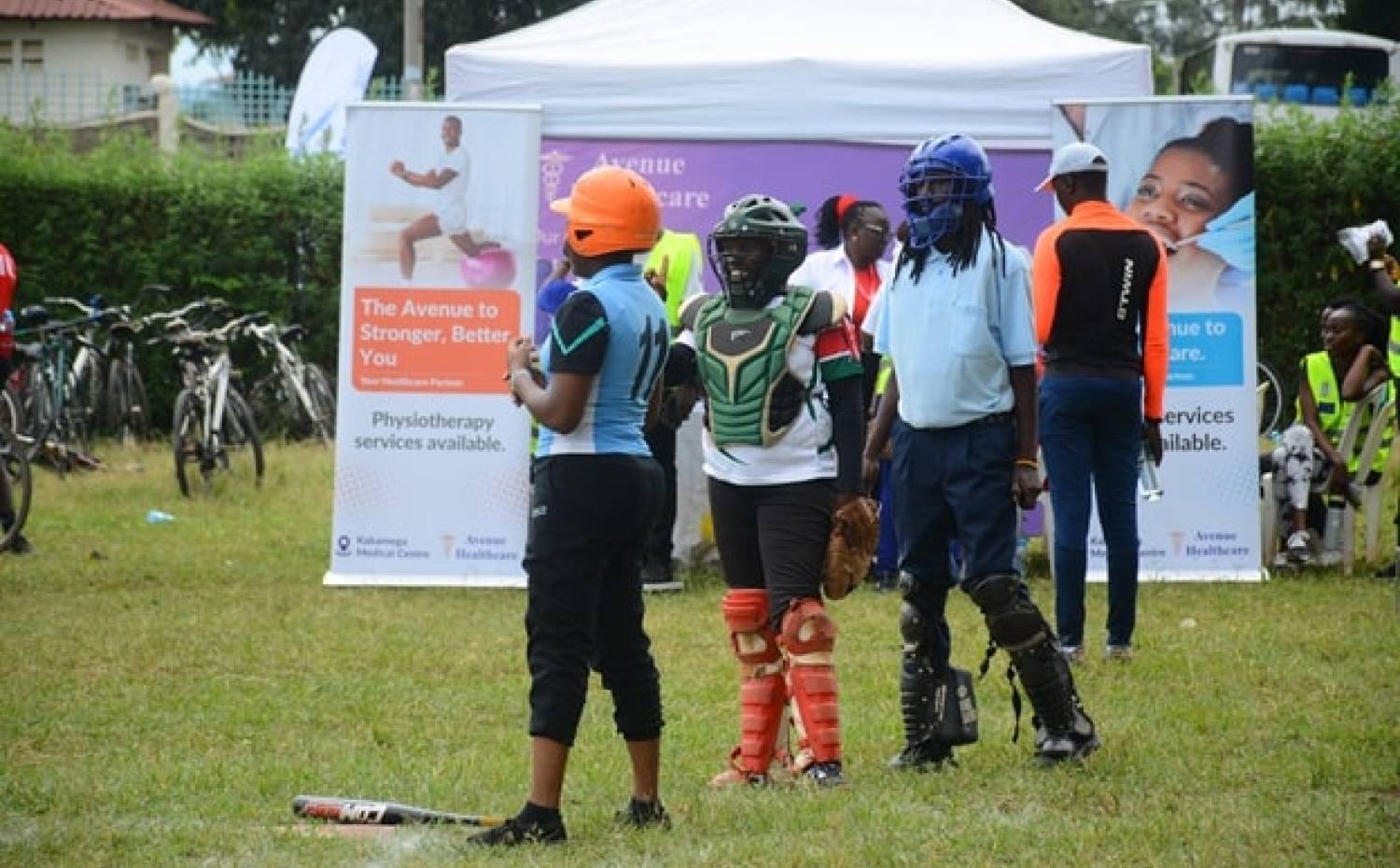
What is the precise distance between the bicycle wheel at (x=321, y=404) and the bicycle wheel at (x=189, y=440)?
3.34 metres

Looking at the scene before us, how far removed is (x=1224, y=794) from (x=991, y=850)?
3.82ft

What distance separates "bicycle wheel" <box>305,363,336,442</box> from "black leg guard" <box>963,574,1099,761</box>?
13.9m

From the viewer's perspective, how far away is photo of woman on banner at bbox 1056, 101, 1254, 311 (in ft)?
40.7

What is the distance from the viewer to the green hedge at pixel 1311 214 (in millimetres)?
18688

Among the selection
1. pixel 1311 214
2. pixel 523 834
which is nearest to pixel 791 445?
pixel 523 834

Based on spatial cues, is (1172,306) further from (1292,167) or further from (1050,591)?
(1292,167)

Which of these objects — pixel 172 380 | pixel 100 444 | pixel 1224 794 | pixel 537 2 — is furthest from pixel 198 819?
pixel 537 2

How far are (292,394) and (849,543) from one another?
14.1 metres

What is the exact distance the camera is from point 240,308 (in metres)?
21.7

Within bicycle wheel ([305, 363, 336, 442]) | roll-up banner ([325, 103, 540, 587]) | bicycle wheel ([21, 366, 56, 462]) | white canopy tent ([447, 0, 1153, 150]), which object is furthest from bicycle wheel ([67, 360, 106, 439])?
white canopy tent ([447, 0, 1153, 150])

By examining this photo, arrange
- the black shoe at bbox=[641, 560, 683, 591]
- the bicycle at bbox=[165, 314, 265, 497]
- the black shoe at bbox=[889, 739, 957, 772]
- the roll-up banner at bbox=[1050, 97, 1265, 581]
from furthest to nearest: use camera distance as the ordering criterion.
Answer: the bicycle at bbox=[165, 314, 265, 497] → the black shoe at bbox=[641, 560, 683, 591] → the roll-up banner at bbox=[1050, 97, 1265, 581] → the black shoe at bbox=[889, 739, 957, 772]

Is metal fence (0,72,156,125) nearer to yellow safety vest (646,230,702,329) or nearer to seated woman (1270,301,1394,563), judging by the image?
yellow safety vest (646,230,702,329)

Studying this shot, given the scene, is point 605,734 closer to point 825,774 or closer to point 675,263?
point 825,774

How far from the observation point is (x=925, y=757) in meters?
7.52
